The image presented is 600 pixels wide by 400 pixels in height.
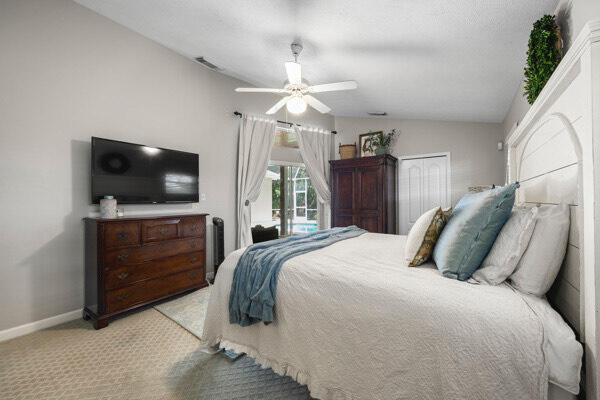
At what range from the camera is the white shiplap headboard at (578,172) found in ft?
2.70

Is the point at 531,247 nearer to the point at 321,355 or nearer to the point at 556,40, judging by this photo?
the point at 321,355

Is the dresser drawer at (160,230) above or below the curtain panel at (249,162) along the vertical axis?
below

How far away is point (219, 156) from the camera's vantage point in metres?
3.79

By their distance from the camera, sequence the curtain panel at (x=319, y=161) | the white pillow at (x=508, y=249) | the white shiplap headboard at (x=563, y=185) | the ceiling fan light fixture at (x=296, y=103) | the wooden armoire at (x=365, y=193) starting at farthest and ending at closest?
the curtain panel at (x=319, y=161)
the wooden armoire at (x=365, y=193)
the ceiling fan light fixture at (x=296, y=103)
the white pillow at (x=508, y=249)
the white shiplap headboard at (x=563, y=185)

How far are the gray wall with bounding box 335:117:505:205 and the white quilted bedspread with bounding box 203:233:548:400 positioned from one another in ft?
11.4

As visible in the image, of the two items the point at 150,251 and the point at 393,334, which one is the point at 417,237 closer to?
the point at 393,334

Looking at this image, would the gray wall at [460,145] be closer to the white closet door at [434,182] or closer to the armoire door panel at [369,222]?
→ the white closet door at [434,182]

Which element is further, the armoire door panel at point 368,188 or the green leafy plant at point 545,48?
the armoire door panel at point 368,188

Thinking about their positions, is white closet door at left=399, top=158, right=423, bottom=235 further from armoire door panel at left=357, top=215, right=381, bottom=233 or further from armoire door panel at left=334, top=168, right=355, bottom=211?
armoire door panel at left=334, top=168, right=355, bottom=211

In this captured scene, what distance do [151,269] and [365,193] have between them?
3.41 meters

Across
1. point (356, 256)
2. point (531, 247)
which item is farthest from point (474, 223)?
point (356, 256)

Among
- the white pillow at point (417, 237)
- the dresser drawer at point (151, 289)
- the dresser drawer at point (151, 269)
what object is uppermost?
the white pillow at point (417, 237)

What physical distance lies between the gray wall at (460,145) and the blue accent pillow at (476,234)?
11.3 feet

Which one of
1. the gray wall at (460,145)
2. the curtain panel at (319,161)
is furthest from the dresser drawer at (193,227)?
the gray wall at (460,145)
